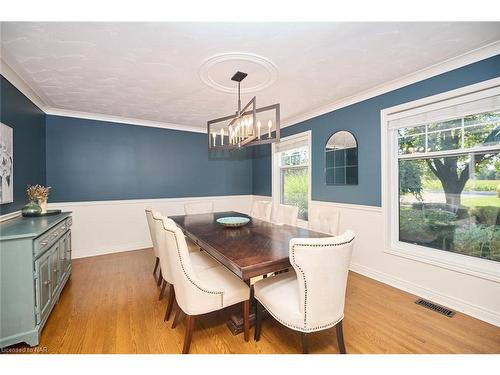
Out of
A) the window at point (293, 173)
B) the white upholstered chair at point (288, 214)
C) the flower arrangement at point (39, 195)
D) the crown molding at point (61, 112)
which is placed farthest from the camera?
the window at point (293, 173)

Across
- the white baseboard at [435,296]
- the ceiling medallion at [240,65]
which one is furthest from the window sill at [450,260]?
the ceiling medallion at [240,65]

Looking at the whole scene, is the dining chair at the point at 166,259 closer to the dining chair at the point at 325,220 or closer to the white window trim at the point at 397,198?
the dining chair at the point at 325,220

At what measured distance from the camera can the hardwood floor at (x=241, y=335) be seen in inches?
65.3

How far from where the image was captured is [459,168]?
7.41 ft

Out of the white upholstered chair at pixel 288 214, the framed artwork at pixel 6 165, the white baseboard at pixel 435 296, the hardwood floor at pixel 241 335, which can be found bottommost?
the hardwood floor at pixel 241 335

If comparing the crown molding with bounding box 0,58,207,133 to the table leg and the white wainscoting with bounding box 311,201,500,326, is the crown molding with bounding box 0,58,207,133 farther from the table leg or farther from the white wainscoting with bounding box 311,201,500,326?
the white wainscoting with bounding box 311,201,500,326

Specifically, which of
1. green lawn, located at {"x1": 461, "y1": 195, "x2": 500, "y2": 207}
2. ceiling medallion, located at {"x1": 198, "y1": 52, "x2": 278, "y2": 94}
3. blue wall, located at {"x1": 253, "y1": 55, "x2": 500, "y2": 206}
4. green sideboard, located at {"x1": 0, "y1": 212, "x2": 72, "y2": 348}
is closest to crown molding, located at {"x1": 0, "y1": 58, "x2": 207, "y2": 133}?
green sideboard, located at {"x1": 0, "y1": 212, "x2": 72, "y2": 348}

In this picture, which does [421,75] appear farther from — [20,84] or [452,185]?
[20,84]

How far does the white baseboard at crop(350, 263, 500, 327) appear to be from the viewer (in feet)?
6.44

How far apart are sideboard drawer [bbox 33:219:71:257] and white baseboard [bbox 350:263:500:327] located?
11.7 feet

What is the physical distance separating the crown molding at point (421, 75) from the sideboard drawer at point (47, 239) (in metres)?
3.79

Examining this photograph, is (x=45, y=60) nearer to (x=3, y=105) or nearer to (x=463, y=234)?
(x=3, y=105)
